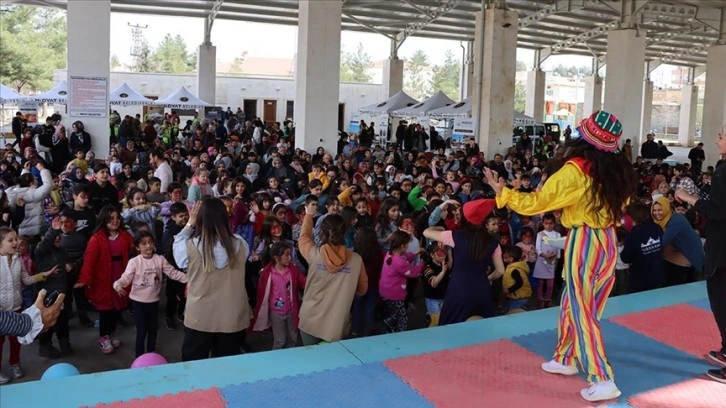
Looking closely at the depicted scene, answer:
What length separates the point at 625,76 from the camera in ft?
64.9

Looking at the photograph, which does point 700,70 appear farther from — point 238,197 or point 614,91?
point 238,197

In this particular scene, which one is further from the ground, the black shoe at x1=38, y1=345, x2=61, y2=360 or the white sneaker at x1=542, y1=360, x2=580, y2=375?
the white sneaker at x1=542, y1=360, x2=580, y2=375

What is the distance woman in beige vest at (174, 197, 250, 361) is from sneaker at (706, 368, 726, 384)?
2.93 metres

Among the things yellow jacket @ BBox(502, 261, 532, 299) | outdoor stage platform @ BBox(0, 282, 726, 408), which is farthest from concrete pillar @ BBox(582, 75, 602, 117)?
outdoor stage platform @ BBox(0, 282, 726, 408)

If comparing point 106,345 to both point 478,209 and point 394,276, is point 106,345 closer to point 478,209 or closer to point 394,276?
point 394,276

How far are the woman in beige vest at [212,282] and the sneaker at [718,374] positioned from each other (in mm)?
2934

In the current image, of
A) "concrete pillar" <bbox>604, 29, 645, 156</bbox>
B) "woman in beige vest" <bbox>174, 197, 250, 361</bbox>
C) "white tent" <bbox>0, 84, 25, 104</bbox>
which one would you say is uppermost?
"concrete pillar" <bbox>604, 29, 645, 156</bbox>

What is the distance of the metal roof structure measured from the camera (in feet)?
73.4

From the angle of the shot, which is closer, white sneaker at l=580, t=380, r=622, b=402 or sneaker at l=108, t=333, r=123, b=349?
white sneaker at l=580, t=380, r=622, b=402

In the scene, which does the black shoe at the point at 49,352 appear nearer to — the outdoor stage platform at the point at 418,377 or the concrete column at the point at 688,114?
the outdoor stage platform at the point at 418,377

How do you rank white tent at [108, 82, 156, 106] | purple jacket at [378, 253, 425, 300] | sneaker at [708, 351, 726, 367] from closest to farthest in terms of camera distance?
sneaker at [708, 351, 726, 367] < purple jacket at [378, 253, 425, 300] < white tent at [108, 82, 156, 106]

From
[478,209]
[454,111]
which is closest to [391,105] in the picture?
[454,111]

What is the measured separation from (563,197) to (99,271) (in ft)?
13.1

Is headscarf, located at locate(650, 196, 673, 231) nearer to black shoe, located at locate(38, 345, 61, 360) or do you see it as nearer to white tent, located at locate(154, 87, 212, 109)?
black shoe, located at locate(38, 345, 61, 360)
